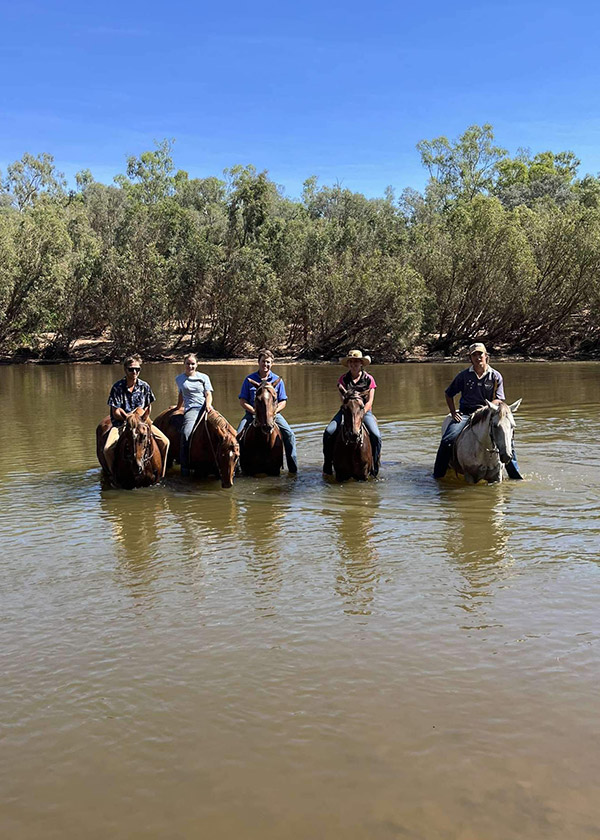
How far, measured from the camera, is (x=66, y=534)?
28.5 feet

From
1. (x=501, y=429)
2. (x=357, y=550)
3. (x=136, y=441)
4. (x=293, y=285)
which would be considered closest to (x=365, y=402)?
(x=501, y=429)

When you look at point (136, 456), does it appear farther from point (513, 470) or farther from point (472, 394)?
point (513, 470)

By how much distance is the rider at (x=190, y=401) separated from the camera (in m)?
11.6

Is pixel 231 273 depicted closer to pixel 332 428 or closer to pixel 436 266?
pixel 436 266

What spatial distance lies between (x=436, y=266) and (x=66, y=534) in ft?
146

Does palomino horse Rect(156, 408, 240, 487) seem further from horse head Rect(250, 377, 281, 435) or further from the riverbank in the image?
the riverbank

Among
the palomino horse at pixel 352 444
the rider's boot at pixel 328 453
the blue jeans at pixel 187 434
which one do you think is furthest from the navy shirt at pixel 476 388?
the blue jeans at pixel 187 434

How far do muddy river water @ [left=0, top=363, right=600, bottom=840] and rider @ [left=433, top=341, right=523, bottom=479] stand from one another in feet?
1.87

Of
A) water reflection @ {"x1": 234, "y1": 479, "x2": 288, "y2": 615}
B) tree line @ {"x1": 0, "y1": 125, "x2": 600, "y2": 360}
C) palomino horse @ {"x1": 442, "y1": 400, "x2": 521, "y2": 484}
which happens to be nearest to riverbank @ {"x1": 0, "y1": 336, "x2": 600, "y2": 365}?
tree line @ {"x1": 0, "y1": 125, "x2": 600, "y2": 360}

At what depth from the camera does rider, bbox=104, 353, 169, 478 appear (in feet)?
35.9

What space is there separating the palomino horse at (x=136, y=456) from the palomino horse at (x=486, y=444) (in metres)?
4.20

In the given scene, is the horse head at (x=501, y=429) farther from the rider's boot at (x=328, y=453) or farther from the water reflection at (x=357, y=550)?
the rider's boot at (x=328, y=453)

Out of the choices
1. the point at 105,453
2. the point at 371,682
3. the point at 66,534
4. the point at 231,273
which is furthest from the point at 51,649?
the point at 231,273

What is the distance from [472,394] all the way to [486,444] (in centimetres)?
91
